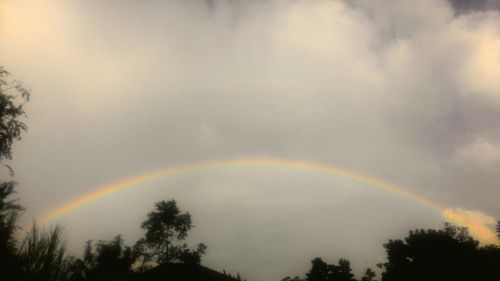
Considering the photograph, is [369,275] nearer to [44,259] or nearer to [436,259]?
[436,259]

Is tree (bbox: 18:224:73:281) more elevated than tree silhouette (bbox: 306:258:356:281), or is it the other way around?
tree silhouette (bbox: 306:258:356:281)

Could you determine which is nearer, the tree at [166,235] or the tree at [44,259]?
the tree at [44,259]

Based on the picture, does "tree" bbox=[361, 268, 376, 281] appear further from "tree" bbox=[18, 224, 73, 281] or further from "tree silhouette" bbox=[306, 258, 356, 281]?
"tree" bbox=[18, 224, 73, 281]

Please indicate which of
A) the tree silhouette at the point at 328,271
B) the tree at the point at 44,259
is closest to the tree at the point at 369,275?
the tree silhouette at the point at 328,271

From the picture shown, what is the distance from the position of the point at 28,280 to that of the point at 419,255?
46.5m

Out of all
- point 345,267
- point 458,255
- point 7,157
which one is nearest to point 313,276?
point 345,267

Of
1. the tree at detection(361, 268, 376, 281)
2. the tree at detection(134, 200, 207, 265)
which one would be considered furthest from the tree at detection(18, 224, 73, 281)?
the tree at detection(361, 268, 376, 281)

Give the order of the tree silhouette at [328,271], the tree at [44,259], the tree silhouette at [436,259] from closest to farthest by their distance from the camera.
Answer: the tree at [44,259] → the tree silhouette at [436,259] → the tree silhouette at [328,271]

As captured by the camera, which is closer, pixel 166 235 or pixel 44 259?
pixel 44 259

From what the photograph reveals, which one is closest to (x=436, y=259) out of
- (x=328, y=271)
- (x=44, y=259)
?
(x=328, y=271)

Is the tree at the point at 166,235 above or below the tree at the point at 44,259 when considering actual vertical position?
above

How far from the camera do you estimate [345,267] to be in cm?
6612

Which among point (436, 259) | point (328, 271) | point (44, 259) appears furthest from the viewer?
point (328, 271)

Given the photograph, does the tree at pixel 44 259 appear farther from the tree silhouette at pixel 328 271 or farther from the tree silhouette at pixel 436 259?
the tree silhouette at pixel 328 271
